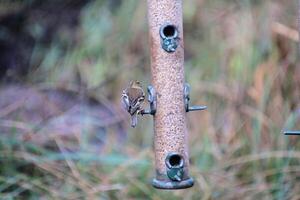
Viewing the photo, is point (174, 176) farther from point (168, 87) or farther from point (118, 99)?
point (118, 99)

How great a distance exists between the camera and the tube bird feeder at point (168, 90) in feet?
11.2

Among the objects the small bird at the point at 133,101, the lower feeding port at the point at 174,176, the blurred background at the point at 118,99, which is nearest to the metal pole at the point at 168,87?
the lower feeding port at the point at 174,176

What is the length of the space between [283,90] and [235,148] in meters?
0.54

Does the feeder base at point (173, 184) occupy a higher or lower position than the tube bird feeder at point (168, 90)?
lower

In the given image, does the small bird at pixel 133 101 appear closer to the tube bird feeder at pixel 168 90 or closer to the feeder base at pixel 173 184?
the tube bird feeder at pixel 168 90

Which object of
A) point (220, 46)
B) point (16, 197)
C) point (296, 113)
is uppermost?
point (220, 46)

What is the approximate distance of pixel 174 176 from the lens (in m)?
3.38

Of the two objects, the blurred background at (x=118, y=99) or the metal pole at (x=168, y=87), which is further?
the blurred background at (x=118, y=99)

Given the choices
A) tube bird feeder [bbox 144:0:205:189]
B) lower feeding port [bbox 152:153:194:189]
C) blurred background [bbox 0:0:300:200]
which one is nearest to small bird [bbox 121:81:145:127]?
tube bird feeder [bbox 144:0:205:189]

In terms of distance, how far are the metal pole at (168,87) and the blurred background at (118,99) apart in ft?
3.29

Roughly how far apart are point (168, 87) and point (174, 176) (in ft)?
1.14

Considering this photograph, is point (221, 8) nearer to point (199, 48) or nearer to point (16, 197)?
point (199, 48)

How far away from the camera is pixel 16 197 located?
4.41m

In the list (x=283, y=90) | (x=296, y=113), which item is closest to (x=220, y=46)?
(x=283, y=90)
